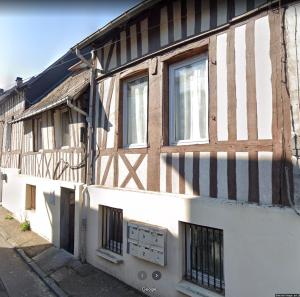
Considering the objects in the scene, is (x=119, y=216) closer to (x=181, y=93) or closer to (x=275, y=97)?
(x=181, y=93)

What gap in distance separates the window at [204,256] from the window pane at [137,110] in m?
1.86

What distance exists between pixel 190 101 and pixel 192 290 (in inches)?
106

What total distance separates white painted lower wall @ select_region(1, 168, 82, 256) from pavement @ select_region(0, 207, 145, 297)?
0.41 metres

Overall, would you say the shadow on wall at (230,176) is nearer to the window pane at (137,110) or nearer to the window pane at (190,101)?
the window pane at (190,101)

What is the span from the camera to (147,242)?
4.84 meters

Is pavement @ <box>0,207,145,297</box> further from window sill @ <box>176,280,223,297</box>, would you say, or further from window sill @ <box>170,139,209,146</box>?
window sill @ <box>170,139,209,146</box>

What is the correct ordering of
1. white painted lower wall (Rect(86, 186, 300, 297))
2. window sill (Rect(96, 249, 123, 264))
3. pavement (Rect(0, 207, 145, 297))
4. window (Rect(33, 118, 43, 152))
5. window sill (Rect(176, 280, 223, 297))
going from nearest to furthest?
white painted lower wall (Rect(86, 186, 300, 297)), window sill (Rect(176, 280, 223, 297)), pavement (Rect(0, 207, 145, 297)), window sill (Rect(96, 249, 123, 264)), window (Rect(33, 118, 43, 152))

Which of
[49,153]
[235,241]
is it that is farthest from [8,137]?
[235,241]

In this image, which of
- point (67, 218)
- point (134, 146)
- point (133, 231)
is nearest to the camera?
point (133, 231)

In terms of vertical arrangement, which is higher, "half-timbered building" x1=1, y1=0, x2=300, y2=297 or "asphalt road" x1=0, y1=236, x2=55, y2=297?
"half-timbered building" x1=1, y1=0, x2=300, y2=297

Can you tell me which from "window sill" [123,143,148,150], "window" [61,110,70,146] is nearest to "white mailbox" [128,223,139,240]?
"window sill" [123,143,148,150]

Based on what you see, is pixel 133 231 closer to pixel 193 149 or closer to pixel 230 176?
pixel 193 149

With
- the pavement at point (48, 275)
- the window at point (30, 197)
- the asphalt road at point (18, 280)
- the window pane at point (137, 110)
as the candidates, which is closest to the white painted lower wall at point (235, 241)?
the pavement at point (48, 275)

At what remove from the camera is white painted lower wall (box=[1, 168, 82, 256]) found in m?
7.31
